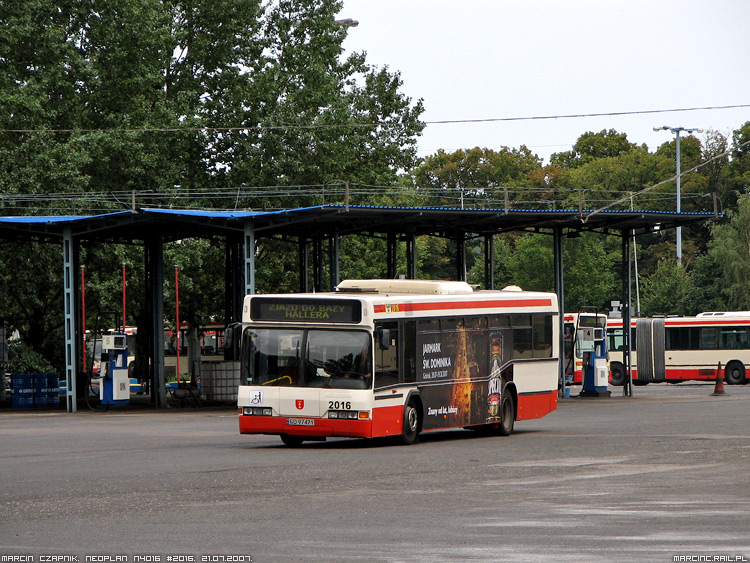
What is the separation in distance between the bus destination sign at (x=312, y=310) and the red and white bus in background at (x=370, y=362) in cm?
2

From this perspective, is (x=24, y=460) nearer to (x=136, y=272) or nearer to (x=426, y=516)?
(x=426, y=516)

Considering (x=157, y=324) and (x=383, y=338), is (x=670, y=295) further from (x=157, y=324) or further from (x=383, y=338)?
(x=383, y=338)

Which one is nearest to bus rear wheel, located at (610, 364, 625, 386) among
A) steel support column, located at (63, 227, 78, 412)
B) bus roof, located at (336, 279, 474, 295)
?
steel support column, located at (63, 227, 78, 412)

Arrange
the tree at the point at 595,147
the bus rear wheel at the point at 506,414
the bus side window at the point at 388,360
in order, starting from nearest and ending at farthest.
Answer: the bus side window at the point at 388,360 → the bus rear wheel at the point at 506,414 → the tree at the point at 595,147

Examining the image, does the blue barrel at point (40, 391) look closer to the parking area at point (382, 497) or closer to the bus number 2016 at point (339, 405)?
the parking area at point (382, 497)

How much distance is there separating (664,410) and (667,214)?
28.6 ft

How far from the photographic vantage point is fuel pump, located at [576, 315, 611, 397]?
1702 inches

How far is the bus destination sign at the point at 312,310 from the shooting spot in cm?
2138

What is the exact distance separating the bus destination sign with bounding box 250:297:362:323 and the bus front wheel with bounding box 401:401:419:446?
1894mm

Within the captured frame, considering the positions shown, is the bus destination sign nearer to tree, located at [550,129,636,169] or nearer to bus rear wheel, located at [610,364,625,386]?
bus rear wheel, located at [610,364,625,386]

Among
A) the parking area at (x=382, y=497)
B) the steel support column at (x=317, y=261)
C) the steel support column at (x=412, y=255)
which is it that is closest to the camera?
the parking area at (x=382, y=497)

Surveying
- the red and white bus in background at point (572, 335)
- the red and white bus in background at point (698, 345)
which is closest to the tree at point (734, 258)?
the red and white bus in background at point (698, 345)

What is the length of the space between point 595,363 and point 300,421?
78.5 ft

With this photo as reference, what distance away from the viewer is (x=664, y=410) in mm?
34094
